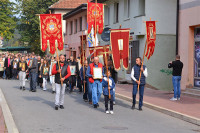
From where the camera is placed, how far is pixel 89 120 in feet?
32.3

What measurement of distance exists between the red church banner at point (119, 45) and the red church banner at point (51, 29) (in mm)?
1882

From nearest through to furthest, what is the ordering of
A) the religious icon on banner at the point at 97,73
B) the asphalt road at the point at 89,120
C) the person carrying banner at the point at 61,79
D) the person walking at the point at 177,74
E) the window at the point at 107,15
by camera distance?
1. the asphalt road at the point at 89,120
2. the person carrying banner at the point at 61,79
3. the religious icon on banner at the point at 97,73
4. the person walking at the point at 177,74
5. the window at the point at 107,15

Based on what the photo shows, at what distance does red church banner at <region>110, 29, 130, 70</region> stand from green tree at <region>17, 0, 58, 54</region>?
44.1m

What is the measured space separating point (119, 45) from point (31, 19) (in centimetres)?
4480

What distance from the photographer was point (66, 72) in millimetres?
12180

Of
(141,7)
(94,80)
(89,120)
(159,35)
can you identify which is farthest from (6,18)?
(89,120)

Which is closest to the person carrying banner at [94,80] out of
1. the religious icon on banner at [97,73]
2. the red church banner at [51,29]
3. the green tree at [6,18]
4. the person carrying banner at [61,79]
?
the religious icon on banner at [97,73]

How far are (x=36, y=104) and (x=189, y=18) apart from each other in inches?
338

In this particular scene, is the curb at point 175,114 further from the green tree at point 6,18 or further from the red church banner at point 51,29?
the green tree at point 6,18

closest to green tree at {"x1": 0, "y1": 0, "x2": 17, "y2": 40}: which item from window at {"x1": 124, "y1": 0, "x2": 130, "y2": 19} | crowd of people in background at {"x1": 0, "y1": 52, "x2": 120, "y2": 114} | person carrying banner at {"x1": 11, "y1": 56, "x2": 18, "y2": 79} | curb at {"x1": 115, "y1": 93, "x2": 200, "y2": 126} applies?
crowd of people in background at {"x1": 0, "y1": 52, "x2": 120, "y2": 114}

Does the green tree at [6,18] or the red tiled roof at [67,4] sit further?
the red tiled roof at [67,4]

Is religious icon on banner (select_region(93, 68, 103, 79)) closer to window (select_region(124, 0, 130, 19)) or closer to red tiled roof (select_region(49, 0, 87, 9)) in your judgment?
window (select_region(124, 0, 130, 19))

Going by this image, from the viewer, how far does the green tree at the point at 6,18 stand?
155ft

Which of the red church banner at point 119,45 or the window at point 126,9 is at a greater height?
the window at point 126,9
